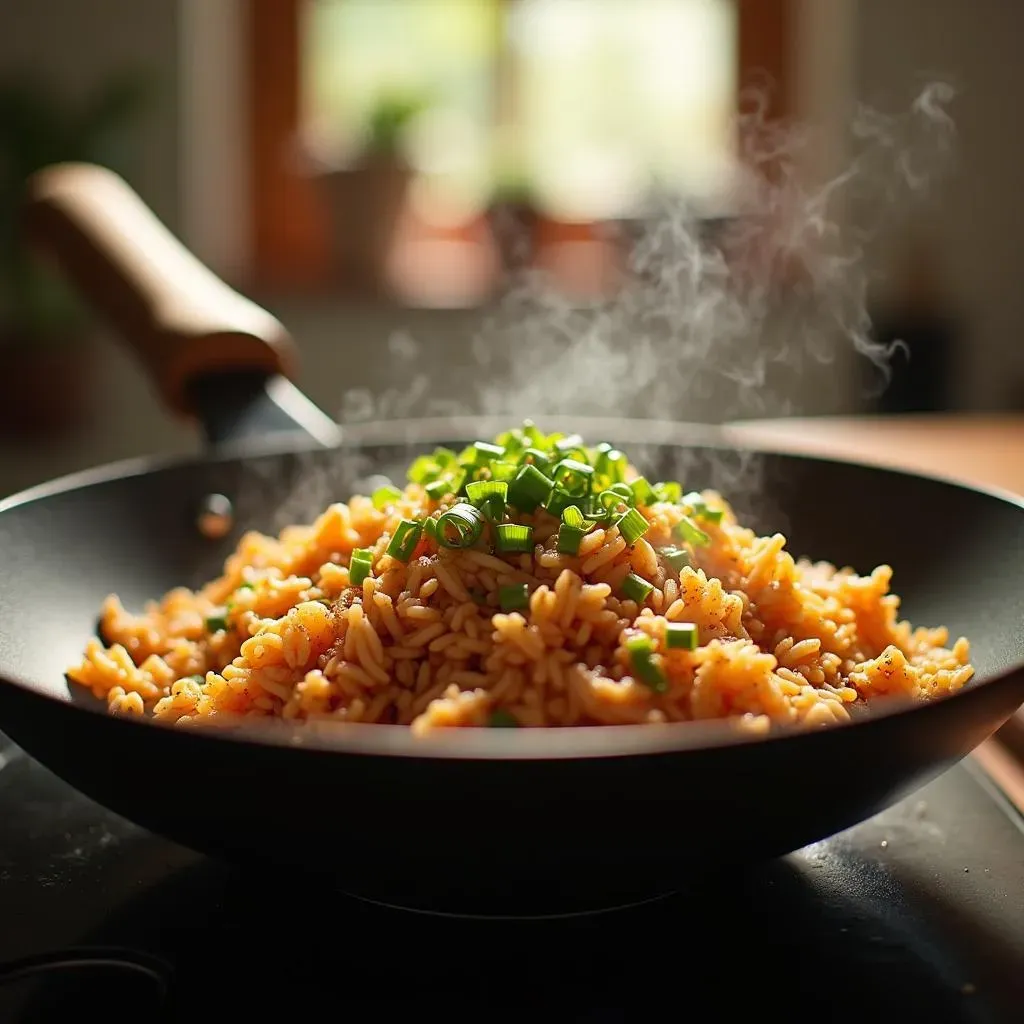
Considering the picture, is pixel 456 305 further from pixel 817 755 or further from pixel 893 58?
pixel 817 755

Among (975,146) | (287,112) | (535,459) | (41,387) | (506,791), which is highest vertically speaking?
(287,112)

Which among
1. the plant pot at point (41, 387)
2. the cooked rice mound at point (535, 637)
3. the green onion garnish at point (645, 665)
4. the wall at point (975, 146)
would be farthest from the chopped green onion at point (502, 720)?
the wall at point (975, 146)

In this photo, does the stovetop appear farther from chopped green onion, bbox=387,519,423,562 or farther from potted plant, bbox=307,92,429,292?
potted plant, bbox=307,92,429,292

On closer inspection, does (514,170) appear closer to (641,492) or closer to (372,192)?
(372,192)

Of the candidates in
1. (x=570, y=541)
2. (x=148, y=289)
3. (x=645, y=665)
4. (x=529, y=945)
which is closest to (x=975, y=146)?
(x=148, y=289)

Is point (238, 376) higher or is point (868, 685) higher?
point (238, 376)

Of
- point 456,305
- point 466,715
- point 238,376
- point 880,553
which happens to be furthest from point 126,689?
point 456,305
